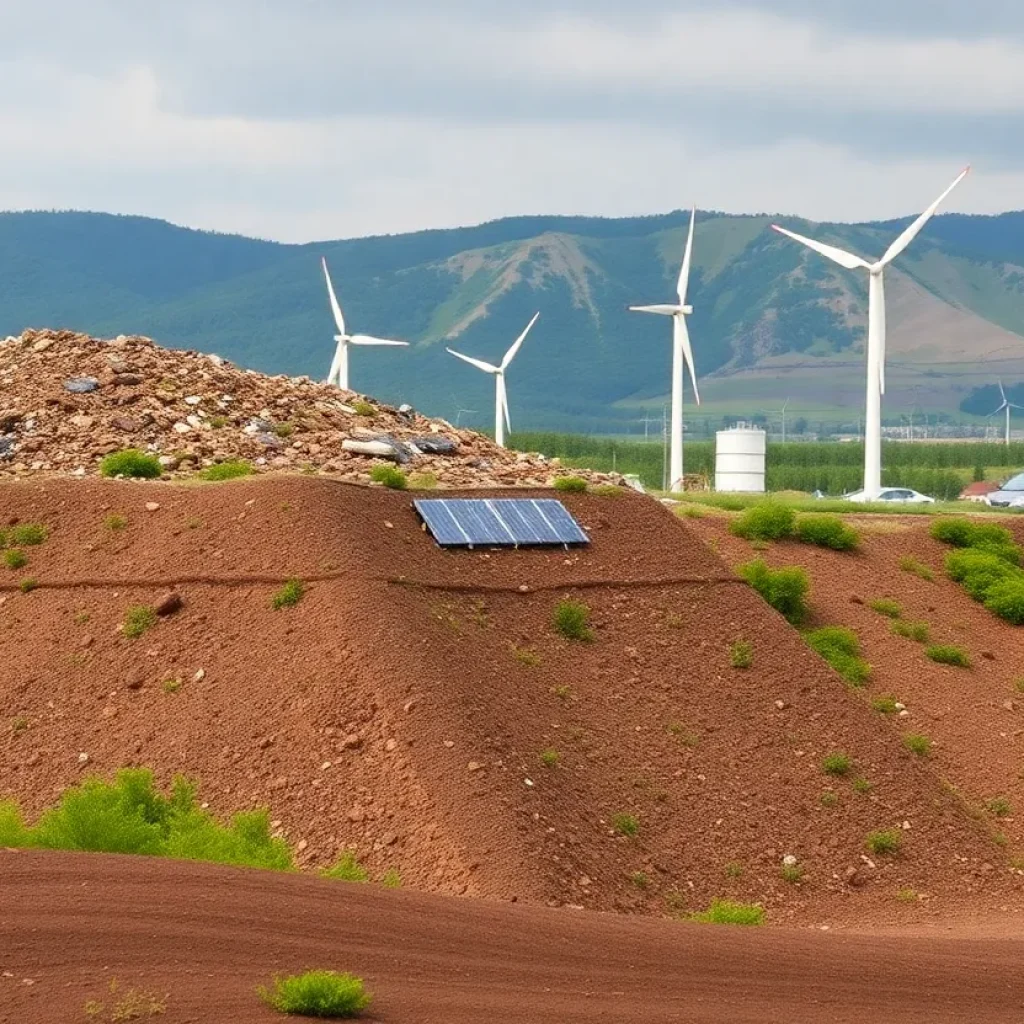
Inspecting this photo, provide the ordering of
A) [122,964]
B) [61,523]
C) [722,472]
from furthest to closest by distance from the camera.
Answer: [722,472], [61,523], [122,964]

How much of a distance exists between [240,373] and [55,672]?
44.7 feet

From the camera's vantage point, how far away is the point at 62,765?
2784cm

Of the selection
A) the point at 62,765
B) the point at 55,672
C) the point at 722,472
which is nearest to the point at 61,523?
the point at 55,672

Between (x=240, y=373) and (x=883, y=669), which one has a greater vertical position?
(x=240, y=373)

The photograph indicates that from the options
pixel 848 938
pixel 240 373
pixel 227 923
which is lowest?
pixel 848 938

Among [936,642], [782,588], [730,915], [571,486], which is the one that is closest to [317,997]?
[730,915]

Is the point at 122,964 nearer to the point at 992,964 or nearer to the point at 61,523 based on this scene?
the point at 992,964

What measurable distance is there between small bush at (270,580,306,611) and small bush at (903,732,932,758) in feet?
35.4

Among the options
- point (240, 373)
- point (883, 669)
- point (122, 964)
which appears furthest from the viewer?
point (240, 373)

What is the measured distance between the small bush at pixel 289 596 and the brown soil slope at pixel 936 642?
11169 mm

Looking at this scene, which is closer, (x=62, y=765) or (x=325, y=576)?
(x=62, y=765)

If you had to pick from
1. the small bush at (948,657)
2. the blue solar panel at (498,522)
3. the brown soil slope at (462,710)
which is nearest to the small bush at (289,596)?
the brown soil slope at (462,710)

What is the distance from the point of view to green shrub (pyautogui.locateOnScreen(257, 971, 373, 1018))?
48.5 ft

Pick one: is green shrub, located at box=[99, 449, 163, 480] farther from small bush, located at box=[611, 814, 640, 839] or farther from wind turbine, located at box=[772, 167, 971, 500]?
wind turbine, located at box=[772, 167, 971, 500]
